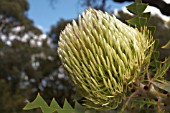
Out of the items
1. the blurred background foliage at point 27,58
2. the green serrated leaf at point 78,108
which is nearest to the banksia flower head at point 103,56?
the green serrated leaf at point 78,108

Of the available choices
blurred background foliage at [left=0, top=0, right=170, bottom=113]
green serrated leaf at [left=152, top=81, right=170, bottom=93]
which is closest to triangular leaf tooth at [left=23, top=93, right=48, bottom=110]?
green serrated leaf at [left=152, top=81, right=170, bottom=93]

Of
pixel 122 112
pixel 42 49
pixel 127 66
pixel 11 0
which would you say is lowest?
pixel 122 112

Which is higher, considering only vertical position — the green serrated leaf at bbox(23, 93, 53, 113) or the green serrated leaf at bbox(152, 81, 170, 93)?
the green serrated leaf at bbox(23, 93, 53, 113)

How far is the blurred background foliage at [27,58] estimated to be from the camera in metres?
14.7

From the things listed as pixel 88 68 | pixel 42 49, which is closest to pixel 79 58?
pixel 88 68

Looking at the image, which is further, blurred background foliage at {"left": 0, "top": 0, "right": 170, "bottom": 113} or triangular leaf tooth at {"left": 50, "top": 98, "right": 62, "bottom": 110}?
blurred background foliage at {"left": 0, "top": 0, "right": 170, "bottom": 113}

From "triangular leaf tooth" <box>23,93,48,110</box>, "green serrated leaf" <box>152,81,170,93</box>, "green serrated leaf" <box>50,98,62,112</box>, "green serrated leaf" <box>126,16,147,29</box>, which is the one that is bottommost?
"green serrated leaf" <box>152,81,170,93</box>

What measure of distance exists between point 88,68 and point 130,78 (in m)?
0.11

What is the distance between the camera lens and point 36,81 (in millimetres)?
15812

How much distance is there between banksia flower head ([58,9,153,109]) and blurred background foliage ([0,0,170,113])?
42.6 ft

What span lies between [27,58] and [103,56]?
14309 millimetres

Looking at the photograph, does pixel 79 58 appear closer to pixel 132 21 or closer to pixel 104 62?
pixel 104 62

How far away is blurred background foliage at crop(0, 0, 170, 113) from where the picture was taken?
14.7 meters

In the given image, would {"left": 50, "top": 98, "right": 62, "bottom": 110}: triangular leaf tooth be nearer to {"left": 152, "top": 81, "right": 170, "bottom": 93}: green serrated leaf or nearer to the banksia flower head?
the banksia flower head
